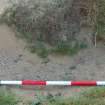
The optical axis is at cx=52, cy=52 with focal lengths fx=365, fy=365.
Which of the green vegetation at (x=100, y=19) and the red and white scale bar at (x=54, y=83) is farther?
the green vegetation at (x=100, y=19)

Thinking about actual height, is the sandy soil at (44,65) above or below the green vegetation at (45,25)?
below

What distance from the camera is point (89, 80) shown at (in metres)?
5.64

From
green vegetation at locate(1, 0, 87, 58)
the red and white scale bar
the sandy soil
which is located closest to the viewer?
the red and white scale bar

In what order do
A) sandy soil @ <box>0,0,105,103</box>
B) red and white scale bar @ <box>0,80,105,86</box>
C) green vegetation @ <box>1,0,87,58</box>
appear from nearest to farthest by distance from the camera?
red and white scale bar @ <box>0,80,105,86</box>
sandy soil @ <box>0,0,105,103</box>
green vegetation @ <box>1,0,87,58</box>

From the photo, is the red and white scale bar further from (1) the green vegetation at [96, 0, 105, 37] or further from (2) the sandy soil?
(1) the green vegetation at [96, 0, 105, 37]

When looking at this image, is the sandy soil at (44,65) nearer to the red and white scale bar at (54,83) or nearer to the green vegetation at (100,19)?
the red and white scale bar at (54,83)

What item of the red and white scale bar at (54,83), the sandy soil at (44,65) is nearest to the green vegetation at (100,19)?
the sandy soil at (44,65)

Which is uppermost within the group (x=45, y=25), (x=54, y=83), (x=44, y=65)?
(x=45, y=25)

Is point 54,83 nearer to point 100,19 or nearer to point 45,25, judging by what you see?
point 45,25

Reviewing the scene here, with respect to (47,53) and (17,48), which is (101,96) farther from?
(17,48)

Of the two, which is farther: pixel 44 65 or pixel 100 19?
pixel 100 19

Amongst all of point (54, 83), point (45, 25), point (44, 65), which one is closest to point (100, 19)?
point (45, 25)

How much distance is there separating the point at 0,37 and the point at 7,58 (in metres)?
0.44

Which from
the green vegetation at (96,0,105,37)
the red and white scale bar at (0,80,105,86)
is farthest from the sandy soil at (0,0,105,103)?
the green vegetation at (96,0,105,37)
